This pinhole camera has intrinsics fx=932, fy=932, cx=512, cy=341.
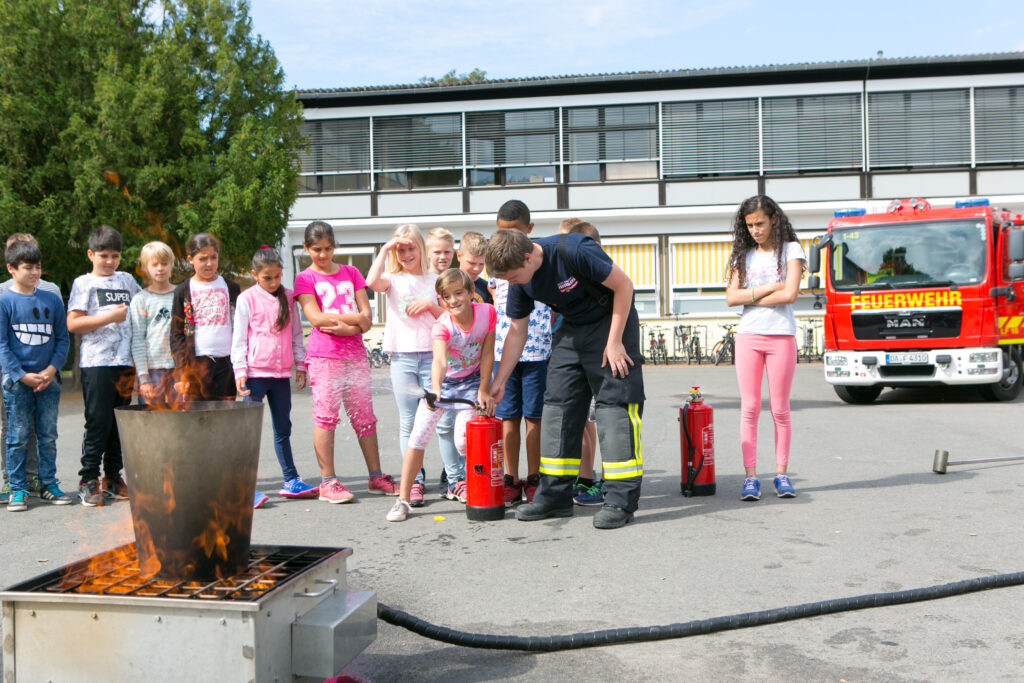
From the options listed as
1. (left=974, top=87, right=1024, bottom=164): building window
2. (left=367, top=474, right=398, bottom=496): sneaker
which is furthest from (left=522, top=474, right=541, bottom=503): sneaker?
(left=974, top=87, right=1024, bottom=164): building window

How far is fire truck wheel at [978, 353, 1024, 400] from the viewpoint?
1338 cm

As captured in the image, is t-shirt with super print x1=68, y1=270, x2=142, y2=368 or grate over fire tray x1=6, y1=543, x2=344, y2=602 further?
t-shirt with super print x1=68, y1=270, x2=142, y2=368

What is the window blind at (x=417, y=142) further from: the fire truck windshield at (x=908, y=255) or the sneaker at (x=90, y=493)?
the sneaker at (x=90, y=493)

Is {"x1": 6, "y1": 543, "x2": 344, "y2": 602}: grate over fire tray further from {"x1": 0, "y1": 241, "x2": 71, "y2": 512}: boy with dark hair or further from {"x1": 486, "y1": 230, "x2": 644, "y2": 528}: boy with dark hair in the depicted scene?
{"x1": 0, "y1": 241, "x2": 71, "y2": 512}: boy with dark hair

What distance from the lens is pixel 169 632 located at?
303cm

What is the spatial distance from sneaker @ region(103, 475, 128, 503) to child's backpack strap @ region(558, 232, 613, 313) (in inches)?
155

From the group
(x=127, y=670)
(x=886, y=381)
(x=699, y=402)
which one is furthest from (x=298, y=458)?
(x=886, y=381)

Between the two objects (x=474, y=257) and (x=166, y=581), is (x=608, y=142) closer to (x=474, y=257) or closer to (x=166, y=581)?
(x=474, y=257)

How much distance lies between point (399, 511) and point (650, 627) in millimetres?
2693

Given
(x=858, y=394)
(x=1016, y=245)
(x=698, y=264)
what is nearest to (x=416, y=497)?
(x=858, y=394)

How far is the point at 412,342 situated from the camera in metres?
6.70

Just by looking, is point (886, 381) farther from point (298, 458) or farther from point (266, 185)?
point (266, 185)

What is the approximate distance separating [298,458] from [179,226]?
11.6m

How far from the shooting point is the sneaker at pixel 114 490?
7074mm
